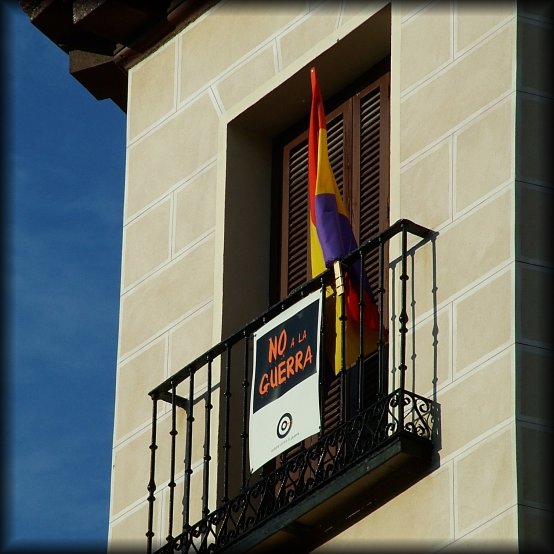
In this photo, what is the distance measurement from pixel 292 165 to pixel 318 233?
1.43 metres

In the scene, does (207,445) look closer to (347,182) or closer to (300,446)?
(300,446)

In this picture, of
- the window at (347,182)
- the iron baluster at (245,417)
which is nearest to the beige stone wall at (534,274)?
the window at (347,182)

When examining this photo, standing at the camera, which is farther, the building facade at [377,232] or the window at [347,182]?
the window at [347,182]

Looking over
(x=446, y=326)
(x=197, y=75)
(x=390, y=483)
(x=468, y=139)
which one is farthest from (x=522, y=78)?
(x=197, y=75)

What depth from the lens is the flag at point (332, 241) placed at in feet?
44.3

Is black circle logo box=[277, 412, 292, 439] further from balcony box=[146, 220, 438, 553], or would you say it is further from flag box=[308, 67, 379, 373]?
flag box=[308, 67, 379, 373]

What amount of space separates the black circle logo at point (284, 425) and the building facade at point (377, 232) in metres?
0.45

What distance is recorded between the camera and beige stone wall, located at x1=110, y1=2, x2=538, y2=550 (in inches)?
487

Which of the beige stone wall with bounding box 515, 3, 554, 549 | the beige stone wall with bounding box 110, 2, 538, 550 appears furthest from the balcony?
the beige stone wall with bounding box 515, 3, 554, 549

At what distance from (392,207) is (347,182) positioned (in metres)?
1.05

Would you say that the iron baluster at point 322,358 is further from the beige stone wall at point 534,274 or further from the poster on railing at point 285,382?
the beige stone wall at point 534,274

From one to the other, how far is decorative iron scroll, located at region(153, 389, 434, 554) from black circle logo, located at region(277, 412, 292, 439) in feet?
0.60

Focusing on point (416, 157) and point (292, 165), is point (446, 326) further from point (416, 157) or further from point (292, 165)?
point (292, 165)

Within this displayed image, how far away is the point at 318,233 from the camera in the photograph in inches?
547
